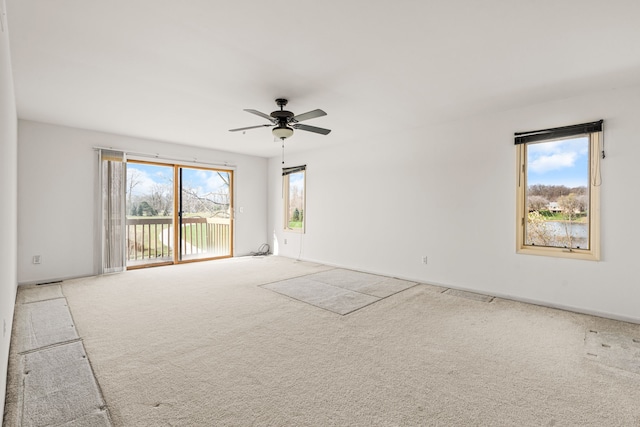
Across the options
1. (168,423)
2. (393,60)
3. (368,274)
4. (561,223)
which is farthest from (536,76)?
(168,423)

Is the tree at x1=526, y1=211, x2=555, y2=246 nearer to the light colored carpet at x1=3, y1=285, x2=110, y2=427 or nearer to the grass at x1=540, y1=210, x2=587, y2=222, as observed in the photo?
the grass at x1=540, y1=210, x2=587, y2=222

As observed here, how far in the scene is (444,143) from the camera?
4.58m

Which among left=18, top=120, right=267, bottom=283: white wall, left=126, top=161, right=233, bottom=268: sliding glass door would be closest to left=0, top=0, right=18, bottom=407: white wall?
left=18, top=120, right=267, bottom=283: white wall

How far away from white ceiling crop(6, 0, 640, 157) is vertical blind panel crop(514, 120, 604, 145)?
1.18 feet

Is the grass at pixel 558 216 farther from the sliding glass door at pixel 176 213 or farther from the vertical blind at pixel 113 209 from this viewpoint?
the vertical blind at pixel 113 209

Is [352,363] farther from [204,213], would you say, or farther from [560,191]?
[204,213]

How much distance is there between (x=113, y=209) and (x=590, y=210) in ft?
22.1

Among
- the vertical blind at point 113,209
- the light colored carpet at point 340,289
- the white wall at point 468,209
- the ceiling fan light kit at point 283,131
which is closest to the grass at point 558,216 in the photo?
the white wall at point 468,209

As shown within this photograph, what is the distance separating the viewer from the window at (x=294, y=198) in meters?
6.92

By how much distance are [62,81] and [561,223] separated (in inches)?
227

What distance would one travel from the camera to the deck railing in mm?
5840

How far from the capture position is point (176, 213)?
20.2 ft

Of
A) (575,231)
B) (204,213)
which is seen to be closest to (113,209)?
(204,213)

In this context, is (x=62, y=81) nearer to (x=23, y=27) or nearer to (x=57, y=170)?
(x=23, y=27)
